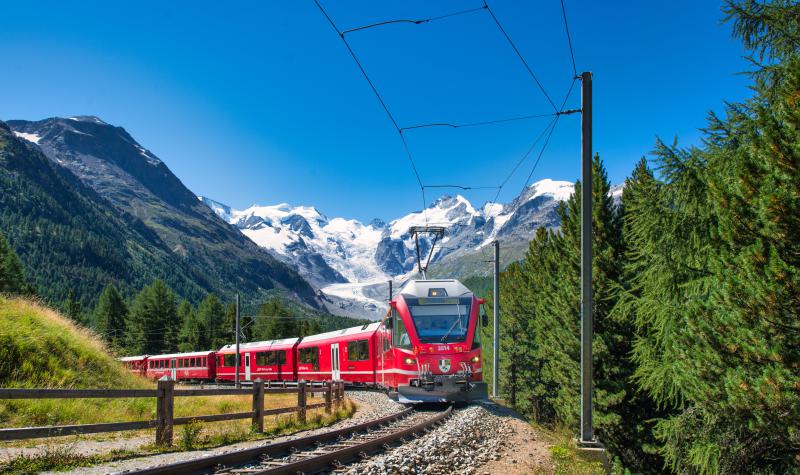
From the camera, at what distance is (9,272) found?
196 ft

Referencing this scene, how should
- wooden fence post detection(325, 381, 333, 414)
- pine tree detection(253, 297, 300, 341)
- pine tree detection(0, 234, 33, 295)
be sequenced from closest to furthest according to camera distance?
wooden fence post detection(325, 381, 333, 414), pine tree detection(0, 234, 33, 295), pine tree detection(253, 297, 300, 341)

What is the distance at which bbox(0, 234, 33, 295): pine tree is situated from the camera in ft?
174

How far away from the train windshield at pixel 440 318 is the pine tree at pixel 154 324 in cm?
7616

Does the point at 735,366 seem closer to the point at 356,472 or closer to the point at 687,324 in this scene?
the point at 687,324

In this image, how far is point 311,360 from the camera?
39281 millimetres

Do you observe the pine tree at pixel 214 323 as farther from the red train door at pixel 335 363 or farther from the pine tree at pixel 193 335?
the red train door at pixel 335 363

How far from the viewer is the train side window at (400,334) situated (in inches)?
805

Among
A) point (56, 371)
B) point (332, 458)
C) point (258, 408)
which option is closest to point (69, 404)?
point (56, 371)

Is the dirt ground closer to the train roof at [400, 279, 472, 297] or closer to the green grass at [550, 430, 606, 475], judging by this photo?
the green grass at [550, 430, 606, 475]

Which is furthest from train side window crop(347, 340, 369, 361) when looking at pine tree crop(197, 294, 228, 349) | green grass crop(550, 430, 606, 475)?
pine tree crop(197, 294, 228, 349)

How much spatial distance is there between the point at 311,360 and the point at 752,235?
32888 millimetres

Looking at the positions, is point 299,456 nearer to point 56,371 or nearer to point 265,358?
point 56,371

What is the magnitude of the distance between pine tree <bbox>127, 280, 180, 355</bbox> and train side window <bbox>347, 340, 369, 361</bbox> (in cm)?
6314

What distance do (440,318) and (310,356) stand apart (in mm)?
20955
